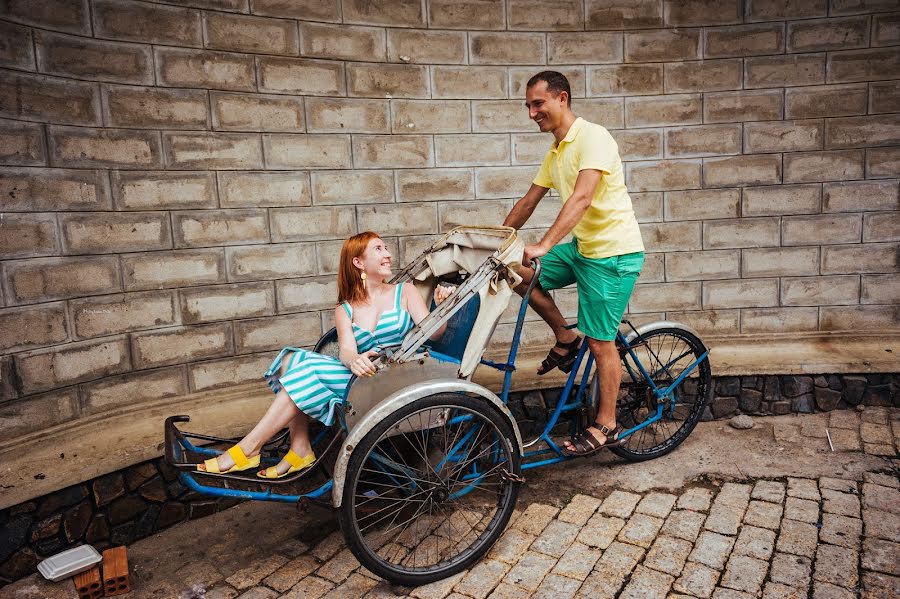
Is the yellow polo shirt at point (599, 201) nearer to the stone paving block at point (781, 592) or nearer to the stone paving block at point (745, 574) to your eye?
the stone paving block at point (745, 574)

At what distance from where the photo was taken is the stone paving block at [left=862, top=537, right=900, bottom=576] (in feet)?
9.90

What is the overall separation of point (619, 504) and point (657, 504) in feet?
0.69

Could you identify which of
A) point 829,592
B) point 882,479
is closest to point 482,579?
point 829,592

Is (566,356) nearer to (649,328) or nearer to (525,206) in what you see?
(649,328)

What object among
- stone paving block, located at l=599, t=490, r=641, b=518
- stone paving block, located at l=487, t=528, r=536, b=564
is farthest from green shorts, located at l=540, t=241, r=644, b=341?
stone paving block, located at l=487, t=528, r=536, b=564

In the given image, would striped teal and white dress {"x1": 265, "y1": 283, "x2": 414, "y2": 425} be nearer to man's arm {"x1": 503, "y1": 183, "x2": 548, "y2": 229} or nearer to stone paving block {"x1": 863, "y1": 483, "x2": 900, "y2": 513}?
man's arm {"x1": 503, "y1": 183, "x2": 548, "y2": 229}

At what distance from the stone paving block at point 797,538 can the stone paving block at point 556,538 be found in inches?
39.8

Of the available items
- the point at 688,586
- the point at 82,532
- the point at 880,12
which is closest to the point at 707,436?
the point at 688,586

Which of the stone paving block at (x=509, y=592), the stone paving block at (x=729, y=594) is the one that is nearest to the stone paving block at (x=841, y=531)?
the stone paving block at (x=729, y=594)

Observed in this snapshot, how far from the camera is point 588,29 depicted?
5.22 metres

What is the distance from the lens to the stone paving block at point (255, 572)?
3.22m

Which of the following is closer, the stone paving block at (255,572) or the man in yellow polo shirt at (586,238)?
the stone paving block at (255,572)

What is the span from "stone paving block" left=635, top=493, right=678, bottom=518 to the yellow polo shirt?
1.43 metres

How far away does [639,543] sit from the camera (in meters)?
3.33
